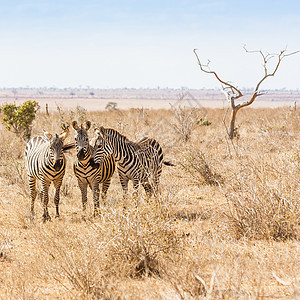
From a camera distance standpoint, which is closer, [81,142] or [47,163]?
[81,142]

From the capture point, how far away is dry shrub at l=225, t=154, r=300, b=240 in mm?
5156

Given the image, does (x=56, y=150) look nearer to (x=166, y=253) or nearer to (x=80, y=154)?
(x=80, y=154)

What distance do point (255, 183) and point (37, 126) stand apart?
50.5ft

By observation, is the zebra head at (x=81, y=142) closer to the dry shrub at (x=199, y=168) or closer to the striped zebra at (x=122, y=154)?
the striped zebra at (x=122, y=154)

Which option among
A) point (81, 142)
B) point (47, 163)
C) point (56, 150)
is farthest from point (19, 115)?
point (81, 142)

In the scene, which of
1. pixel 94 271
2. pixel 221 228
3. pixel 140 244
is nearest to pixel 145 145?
pixel 221 228

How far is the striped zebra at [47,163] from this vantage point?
259 inches

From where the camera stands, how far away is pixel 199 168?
8766 millimetres

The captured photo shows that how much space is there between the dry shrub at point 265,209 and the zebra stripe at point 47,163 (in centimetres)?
320

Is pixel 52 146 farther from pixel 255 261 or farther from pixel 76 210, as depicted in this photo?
pixel 255 261

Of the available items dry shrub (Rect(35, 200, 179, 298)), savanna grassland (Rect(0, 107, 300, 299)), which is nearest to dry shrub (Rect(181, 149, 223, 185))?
savanna grassland (Rect(0, 107, 300, 299))

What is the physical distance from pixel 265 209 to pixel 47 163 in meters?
4.00

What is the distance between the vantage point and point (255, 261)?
450 cm

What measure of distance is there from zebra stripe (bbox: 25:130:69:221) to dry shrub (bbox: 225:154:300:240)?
320cm
